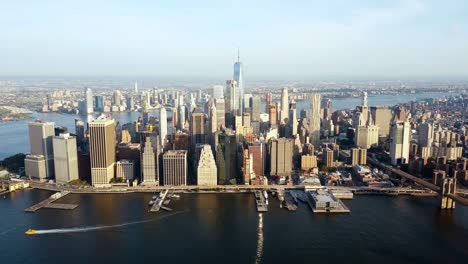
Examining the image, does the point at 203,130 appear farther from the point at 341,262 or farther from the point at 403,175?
the point at 341,262

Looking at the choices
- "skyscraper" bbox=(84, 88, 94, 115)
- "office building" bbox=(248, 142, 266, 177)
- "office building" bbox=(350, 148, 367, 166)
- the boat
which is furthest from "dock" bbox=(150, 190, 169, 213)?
"skyscraper" bbox=(84, 88, 94, 115)

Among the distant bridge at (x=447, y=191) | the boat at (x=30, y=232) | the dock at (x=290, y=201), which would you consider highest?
the distant bridge at (x=447, y=191)

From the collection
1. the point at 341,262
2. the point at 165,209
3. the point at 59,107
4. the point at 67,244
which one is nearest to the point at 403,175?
the point at 341,262

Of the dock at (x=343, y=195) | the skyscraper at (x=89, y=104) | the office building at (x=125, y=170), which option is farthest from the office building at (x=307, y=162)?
the skyscraper at (x=89, y=104)

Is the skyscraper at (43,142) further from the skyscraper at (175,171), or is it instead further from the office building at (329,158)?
the office building at (329,158)

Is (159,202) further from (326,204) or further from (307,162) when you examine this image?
(307,162)

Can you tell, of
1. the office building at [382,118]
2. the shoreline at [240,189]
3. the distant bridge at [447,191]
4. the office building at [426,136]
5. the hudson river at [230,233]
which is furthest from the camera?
the office building at [382,118]

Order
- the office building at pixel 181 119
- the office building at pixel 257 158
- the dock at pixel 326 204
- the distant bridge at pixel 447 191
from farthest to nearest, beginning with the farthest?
the office building at pixel 181 119 → the office building at pixel 257 158 → the distant bridge at pixel 447 191 → the dock at pixel 326 204
